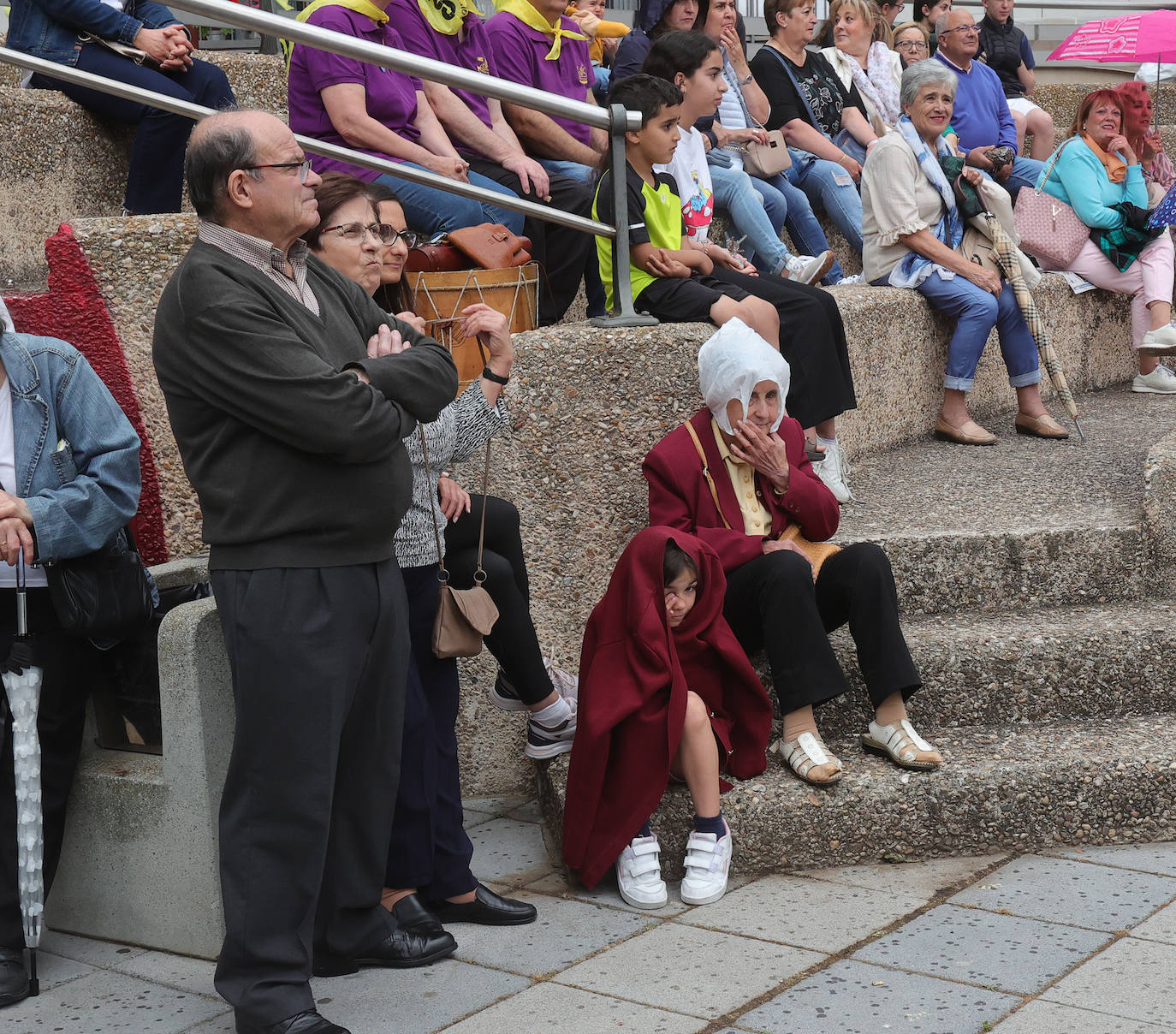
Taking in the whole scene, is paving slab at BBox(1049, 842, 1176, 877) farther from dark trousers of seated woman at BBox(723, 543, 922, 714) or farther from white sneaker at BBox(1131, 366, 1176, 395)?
white sneaker at BBox(1131, 366, 1176, 395)

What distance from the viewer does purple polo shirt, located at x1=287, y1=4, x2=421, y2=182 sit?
5.12m

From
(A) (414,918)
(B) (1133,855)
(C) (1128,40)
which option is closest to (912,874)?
(B) (1133,855)

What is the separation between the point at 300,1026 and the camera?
9.62 feet

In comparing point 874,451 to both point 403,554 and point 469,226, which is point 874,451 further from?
point 403,554

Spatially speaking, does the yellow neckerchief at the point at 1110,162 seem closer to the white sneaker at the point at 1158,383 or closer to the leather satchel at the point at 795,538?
the white sneaker at the point at 1158,383

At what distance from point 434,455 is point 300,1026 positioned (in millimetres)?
1346

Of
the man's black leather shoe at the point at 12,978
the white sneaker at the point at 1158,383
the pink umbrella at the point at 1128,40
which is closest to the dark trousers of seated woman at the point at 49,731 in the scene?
the man's black leather shoe at the point at 12,978

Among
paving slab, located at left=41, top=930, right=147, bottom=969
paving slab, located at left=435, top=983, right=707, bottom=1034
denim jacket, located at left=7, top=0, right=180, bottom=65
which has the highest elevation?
denim jacket, located at left=7, top=0, right=180, bottom=65

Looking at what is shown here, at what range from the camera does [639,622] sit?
376cm

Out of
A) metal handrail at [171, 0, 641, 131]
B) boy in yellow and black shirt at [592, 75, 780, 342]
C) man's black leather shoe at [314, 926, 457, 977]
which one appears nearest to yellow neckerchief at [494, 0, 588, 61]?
boy in yellow and black shirt at [592, 75, 780, 342]

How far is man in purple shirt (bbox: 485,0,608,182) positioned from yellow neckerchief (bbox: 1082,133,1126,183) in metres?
2.84

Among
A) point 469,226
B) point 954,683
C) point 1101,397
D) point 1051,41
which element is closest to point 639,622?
point 954,683

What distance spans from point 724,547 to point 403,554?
39.0 inches

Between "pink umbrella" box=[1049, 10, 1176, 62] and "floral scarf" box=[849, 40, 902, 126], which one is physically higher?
"pink umbrella" box=[1049, 10, 1176, 62]
